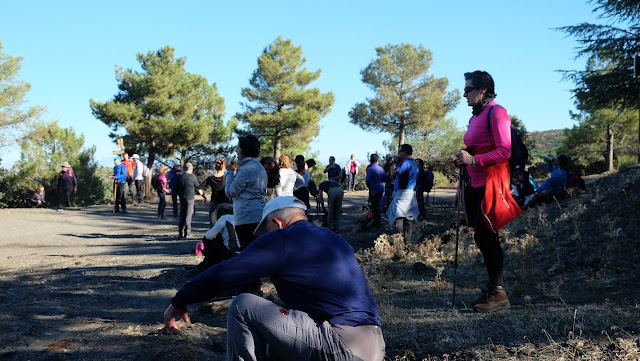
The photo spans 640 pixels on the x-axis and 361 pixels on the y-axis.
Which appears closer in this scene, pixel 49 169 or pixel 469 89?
pixel 469 89

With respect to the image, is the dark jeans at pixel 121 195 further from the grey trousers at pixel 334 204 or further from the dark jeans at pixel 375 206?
the grey trousers at pixel 334 204

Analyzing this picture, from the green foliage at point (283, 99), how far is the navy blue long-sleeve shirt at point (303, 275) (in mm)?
35562

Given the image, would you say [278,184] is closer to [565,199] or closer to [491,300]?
[491,300]

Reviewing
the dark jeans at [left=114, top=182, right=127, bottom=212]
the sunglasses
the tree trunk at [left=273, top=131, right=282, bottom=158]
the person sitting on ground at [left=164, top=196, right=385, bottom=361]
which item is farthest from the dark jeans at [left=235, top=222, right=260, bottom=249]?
the tree trunk at [left=273, top=131, right=282, bottom=158]

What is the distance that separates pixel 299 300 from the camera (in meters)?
2.79

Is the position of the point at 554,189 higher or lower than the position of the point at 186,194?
higher

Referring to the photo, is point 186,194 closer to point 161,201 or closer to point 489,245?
point 161,201

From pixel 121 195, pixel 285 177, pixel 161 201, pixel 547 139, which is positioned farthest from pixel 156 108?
pixel 547 139

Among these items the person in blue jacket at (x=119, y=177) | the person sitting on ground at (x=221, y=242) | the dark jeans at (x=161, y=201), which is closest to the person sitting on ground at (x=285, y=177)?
the person sitting on ground at (x=221, y=242)

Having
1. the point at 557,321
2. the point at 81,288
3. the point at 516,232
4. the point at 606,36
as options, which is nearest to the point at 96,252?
the point at 81,288

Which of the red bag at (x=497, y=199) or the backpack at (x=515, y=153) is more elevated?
the backpack at (x=515, y=153)

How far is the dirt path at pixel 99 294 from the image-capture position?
457 cm

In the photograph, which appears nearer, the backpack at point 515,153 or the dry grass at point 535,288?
the dry grass at point 535,288

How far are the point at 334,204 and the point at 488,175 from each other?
24.3ft
